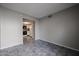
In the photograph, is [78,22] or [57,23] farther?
[57,23]

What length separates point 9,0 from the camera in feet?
4.55

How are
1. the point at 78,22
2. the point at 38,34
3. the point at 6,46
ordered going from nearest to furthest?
the point at 78,22 < the point at 6,46 < the point at 38,34

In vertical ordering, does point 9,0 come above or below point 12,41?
above

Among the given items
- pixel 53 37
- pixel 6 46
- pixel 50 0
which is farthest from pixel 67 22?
pixel 6 46

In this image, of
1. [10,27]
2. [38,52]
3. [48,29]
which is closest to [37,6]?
[10,27]

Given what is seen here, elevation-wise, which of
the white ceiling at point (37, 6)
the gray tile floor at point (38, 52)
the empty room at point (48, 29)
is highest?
the white ceiling at point (37, 6)

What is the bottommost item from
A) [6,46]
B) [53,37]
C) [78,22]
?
[6,46]

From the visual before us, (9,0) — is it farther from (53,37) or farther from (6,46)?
(53,37)

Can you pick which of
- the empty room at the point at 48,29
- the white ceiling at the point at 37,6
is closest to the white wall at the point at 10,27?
the empty room at the point at 48,29

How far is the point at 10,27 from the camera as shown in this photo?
358 centimetres

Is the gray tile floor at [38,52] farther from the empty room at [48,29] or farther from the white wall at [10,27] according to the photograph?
the white wall at [10,27]

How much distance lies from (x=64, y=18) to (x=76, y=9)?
0.79 m

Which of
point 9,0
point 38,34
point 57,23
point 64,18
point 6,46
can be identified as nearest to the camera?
point 9,0

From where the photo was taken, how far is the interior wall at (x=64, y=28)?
3078 mm
